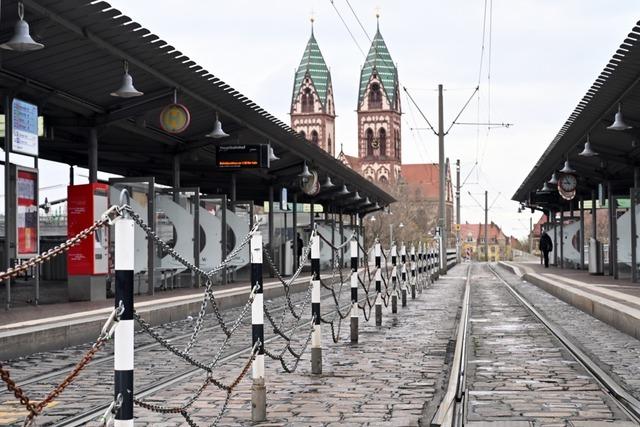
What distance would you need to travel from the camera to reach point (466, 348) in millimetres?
12305

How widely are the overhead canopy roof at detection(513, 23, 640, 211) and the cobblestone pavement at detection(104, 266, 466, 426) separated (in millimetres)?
6559

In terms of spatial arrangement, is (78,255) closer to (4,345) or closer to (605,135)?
(4,345)

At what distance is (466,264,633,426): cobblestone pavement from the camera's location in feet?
24.5

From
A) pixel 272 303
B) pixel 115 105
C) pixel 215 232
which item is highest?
pixel 115 105

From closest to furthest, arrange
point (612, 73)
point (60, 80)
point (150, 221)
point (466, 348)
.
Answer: point (466, 348) < point (60, 80) < point (612, 73) < point (150, 221)

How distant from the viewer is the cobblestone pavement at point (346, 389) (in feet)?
24.4

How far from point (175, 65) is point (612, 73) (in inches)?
303

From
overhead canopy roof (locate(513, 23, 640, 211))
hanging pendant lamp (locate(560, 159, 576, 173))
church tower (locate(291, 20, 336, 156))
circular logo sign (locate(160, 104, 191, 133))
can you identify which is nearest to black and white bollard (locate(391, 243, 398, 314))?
circular logo sign (locate(160, 104, 191, 133))

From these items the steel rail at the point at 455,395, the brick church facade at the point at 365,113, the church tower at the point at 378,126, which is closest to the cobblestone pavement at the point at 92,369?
the steel rail at the point at 455,395

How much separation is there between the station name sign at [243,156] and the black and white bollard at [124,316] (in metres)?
20.8

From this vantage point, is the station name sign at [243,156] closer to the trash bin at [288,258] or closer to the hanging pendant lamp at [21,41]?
the trash bin at [288,258]

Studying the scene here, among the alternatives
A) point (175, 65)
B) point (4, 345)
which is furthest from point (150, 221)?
point (4, 345)

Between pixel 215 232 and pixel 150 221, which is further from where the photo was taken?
pixel 215 232

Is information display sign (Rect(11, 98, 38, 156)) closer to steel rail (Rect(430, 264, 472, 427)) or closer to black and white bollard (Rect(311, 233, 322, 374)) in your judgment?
black and white bollard (Rect(311, 233, 322, 374))
